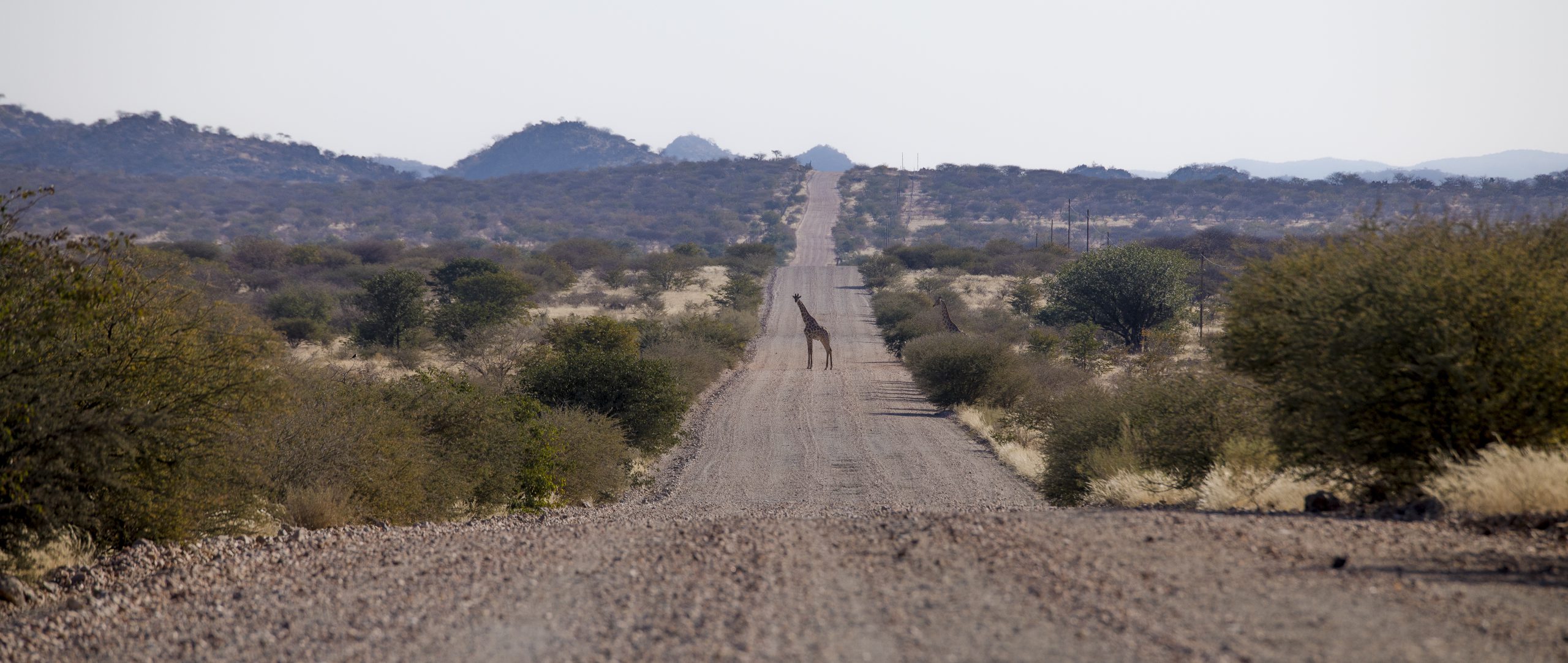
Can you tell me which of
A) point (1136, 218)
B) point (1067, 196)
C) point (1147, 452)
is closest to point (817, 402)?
point (1147, 452)

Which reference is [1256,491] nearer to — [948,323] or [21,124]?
[948,323]

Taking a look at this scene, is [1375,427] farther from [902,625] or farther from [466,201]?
[466,201]

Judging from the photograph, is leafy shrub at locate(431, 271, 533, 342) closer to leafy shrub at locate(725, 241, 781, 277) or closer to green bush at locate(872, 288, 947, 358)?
green bush at locate(872, 288, 947, 358)

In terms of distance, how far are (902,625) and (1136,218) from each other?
440 ft

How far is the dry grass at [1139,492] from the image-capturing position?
1188 cm

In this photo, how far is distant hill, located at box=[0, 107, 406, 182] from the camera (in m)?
173

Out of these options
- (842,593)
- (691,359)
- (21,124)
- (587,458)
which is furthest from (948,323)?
(21,124)

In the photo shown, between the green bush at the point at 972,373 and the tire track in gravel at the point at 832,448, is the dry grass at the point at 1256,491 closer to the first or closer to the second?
the tire track in gravel at the point at 832,448

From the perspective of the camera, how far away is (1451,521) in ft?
24.8

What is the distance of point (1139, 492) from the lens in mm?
12406

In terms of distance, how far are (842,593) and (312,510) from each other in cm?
722

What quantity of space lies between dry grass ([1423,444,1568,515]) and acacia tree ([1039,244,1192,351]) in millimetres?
31625

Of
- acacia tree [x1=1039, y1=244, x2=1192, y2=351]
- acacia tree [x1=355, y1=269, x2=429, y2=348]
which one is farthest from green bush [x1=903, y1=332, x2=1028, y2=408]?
acacia tree [x1=355, y1=269, x2=429, y2=348]

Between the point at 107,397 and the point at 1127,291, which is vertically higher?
the point at 107,397
